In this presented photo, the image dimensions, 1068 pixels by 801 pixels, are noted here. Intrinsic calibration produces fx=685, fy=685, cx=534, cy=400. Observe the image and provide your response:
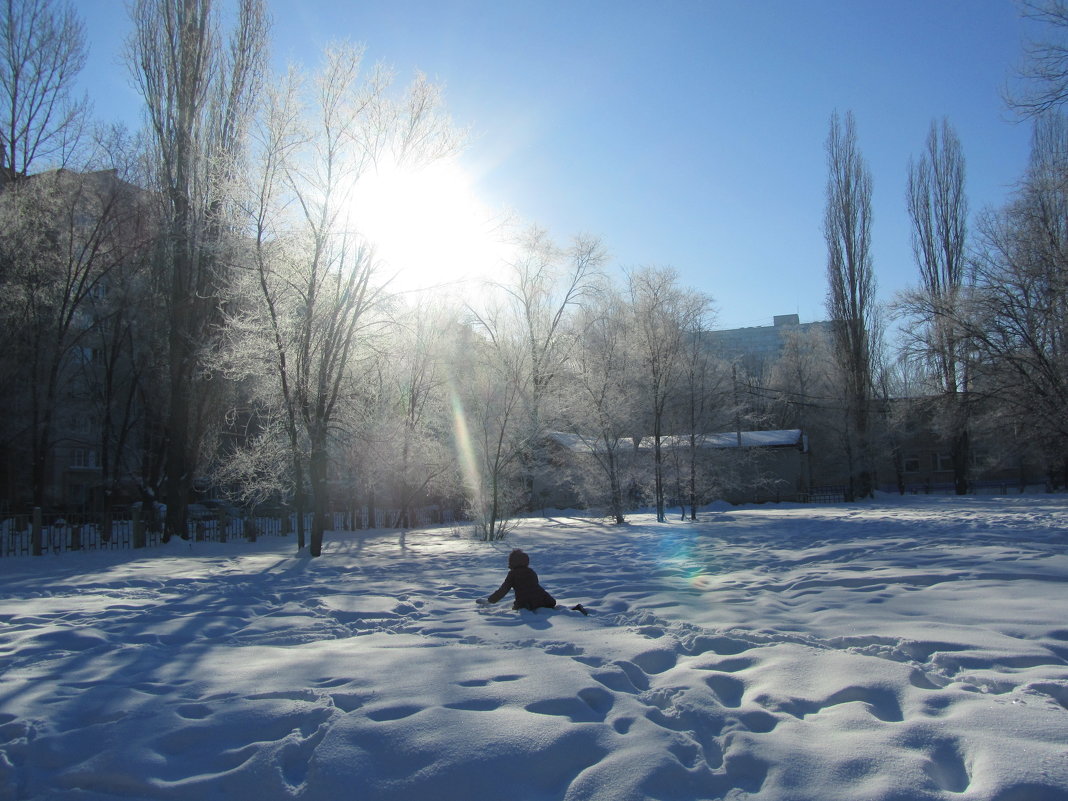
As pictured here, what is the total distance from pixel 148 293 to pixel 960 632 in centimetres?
2593

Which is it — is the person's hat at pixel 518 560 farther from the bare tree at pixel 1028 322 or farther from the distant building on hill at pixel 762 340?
the distant building on hill at pixel 762 340

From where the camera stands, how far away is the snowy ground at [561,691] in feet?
10.1

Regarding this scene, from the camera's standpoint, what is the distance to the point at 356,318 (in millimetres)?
14477

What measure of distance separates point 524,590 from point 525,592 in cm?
3

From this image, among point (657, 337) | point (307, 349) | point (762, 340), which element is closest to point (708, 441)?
point (657, 337)

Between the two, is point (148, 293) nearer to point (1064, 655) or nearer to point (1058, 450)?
point (1064, 655)

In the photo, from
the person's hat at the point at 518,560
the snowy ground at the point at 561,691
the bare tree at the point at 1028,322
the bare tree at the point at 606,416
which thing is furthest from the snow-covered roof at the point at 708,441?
the snowy ground at the point at 561,691

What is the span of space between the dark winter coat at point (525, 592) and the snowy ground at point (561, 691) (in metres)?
0.42

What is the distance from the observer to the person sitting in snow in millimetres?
7238

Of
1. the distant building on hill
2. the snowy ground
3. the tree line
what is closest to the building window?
the tree line

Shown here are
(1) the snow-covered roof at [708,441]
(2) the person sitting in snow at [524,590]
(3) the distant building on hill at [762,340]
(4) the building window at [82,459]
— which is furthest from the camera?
(3) the distant building on hill at [762,340]

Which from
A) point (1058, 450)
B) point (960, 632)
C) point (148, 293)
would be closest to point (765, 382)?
point (1058, 450)

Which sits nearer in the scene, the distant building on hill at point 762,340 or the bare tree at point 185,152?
the bare tree at point 185,152

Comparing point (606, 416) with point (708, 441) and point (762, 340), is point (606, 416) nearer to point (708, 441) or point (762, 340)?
point (708, 441)
